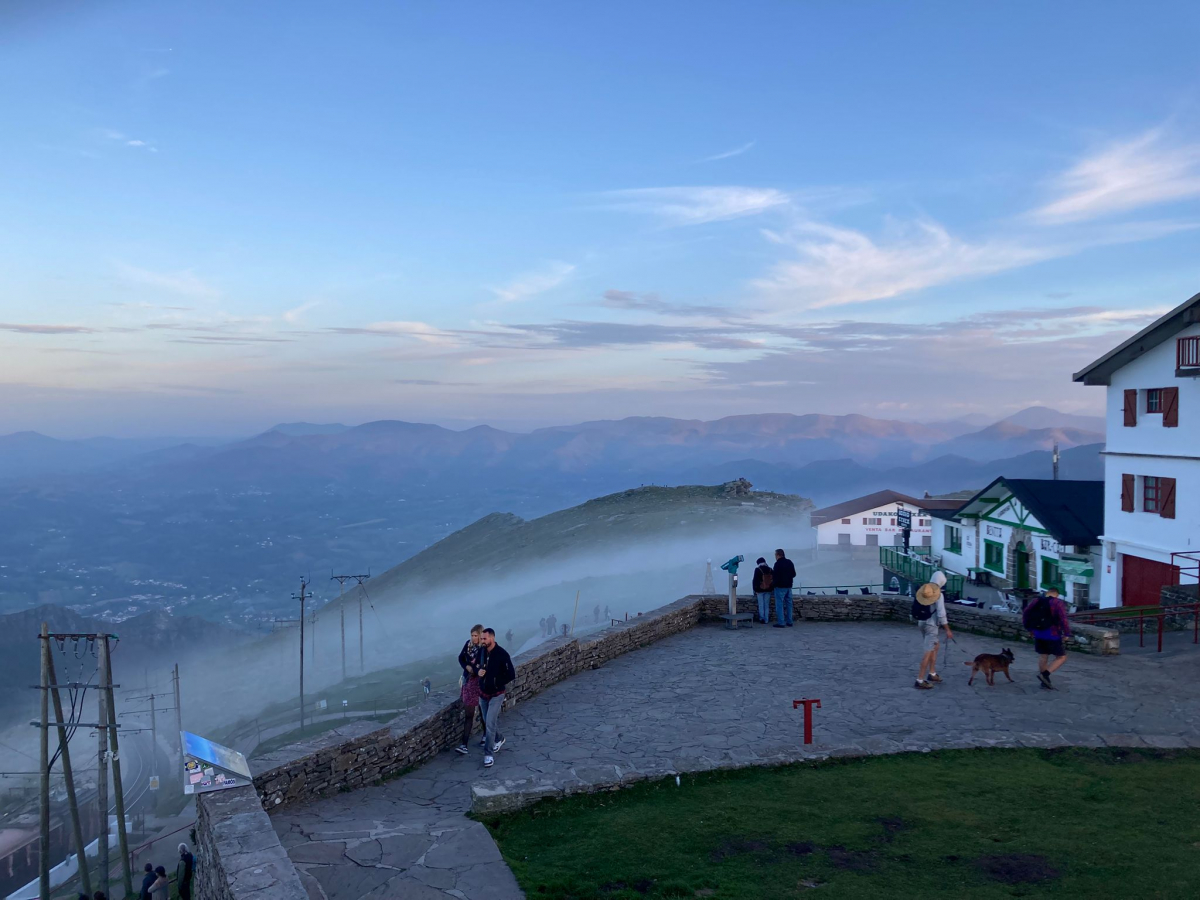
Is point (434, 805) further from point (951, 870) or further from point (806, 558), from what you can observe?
point (806, 558)

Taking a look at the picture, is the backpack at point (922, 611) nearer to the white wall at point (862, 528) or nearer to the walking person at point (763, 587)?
the walking person at point (763, 587)

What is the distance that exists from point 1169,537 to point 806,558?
63705 mm

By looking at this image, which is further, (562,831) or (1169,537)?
(1169,537)

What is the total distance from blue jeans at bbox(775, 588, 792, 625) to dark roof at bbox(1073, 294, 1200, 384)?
18540mm

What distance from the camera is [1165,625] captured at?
18.2 m

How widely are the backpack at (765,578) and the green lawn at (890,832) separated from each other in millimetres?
8949

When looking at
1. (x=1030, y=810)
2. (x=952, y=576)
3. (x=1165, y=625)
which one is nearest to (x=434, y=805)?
(x=1030, y=810)

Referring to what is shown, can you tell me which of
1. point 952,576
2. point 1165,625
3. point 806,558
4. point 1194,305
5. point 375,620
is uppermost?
point 1194,305

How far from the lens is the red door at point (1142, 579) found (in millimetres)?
27844

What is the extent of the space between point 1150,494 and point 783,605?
18208 mm

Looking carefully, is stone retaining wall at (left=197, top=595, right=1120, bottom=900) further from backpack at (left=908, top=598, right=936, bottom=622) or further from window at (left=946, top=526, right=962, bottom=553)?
window at (left=946, top=526, right=962, bottom=553)

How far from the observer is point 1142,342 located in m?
28.4

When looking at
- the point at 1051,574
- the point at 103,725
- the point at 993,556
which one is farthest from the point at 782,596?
the point at 993,556

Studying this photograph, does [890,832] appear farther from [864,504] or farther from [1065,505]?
[864,504]
